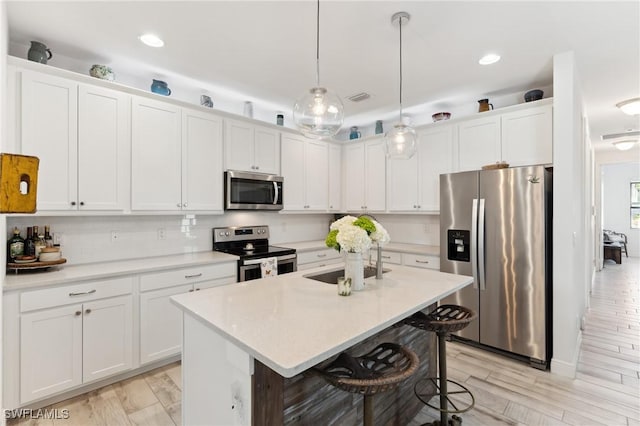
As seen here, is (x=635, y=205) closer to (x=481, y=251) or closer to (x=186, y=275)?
(x=481, y=251)

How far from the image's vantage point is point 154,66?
2.88m

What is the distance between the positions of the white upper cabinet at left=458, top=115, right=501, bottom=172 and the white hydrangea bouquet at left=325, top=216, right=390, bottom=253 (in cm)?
218

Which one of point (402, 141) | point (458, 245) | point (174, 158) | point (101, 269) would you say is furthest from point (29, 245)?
point (458, 245)

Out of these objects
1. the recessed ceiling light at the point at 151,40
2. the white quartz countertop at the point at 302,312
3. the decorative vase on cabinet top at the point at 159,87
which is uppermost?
the recessed ceiling light at the point at 151,40

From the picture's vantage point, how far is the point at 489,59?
9.03 feet

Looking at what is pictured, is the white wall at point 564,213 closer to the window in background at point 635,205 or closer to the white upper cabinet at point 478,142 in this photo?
the white upper cabinet at point 478,142

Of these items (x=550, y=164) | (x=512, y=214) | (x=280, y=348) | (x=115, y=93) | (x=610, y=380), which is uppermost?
(x=115, y=93)

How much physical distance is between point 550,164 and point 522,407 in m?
2.10

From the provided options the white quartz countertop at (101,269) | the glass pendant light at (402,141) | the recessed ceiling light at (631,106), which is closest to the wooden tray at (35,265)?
the white quartz countertop at (101,269)

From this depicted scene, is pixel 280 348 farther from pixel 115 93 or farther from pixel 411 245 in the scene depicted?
pixel 411 245

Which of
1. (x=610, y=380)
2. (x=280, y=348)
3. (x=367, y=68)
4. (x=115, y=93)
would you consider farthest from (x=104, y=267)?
(x=610, y=380)

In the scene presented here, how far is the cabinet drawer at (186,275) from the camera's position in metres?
2.66

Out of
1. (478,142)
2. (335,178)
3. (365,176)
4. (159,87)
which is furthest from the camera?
(335,178)

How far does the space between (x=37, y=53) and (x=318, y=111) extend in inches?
91.2
